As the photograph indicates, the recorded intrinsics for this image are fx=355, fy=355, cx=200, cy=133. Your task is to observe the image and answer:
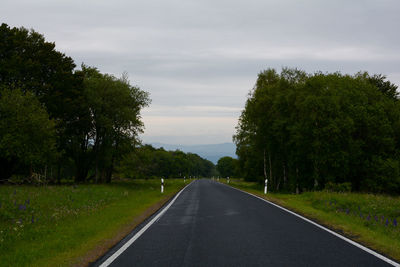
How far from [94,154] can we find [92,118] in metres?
4.74

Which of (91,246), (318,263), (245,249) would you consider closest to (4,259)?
(91,246)

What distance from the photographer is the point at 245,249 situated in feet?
23.1

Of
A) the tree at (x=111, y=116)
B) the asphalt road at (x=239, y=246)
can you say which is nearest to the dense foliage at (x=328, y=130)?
the tree at (x=111, y=116)

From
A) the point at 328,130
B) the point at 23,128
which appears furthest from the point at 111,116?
the point at 328,130

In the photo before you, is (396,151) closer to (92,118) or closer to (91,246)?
(92,118)

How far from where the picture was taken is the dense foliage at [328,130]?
109 feet

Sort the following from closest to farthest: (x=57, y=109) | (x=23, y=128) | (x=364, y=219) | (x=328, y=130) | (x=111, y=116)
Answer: (x=364, y=219) < (x=23, y=128) < (x=328, y=130) < (x=57, y=109) < (x=111, y=116)

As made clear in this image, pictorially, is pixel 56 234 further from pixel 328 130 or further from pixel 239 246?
pixel 328 130

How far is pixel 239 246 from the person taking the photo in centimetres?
732

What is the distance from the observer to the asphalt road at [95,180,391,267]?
20.0ft

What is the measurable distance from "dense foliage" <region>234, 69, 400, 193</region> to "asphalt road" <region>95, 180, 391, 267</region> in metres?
23.7

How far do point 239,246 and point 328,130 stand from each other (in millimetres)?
27583

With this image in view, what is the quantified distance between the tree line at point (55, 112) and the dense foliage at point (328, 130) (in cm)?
1540

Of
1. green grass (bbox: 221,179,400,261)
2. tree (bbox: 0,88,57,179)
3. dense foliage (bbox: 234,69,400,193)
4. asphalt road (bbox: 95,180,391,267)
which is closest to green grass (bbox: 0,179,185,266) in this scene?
asphalt road (bbox: 95,180,391,267)
